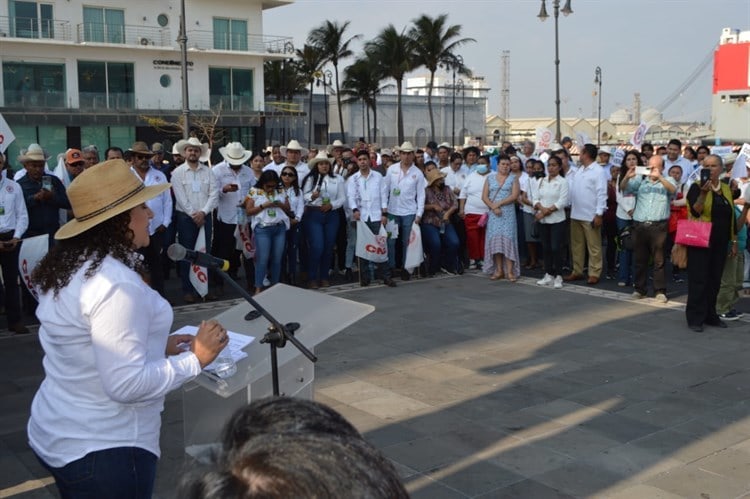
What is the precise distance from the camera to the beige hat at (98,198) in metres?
2.84

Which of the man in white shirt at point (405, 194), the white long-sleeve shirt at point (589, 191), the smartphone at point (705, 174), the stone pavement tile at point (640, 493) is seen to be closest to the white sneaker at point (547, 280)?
the white long-sleeve shirt at point (589, 191)

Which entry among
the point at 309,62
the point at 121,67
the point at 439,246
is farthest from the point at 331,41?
the point at 439,246

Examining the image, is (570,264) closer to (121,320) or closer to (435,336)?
(435,336)

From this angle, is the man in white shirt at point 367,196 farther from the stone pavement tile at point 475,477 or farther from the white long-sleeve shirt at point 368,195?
the stone pavement tile at point 475,477

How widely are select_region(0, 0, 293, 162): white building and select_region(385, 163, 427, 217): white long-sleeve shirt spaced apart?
3264 cm

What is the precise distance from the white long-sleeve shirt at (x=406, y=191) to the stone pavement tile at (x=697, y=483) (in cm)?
730

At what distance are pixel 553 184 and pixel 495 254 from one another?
4.60 ft

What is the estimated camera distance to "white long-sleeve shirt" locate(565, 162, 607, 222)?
11430 mm

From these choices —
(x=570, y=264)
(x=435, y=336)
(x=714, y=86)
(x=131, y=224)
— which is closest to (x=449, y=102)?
(x=714, y=86)

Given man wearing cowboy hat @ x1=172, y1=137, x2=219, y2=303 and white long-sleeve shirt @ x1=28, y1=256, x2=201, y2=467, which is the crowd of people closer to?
man wearing cowboy hat @ x1=172, y1=137, x2=219, y2=303

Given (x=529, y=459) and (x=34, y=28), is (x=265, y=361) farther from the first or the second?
(x=34, y=28)

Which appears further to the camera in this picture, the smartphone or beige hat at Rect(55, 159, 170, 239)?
the smartphone

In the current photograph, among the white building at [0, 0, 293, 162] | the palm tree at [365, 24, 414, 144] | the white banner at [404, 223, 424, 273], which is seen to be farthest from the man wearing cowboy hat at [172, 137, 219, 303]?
the palm tree at [365, 24, 414, 144]

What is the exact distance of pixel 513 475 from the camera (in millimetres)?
4980
